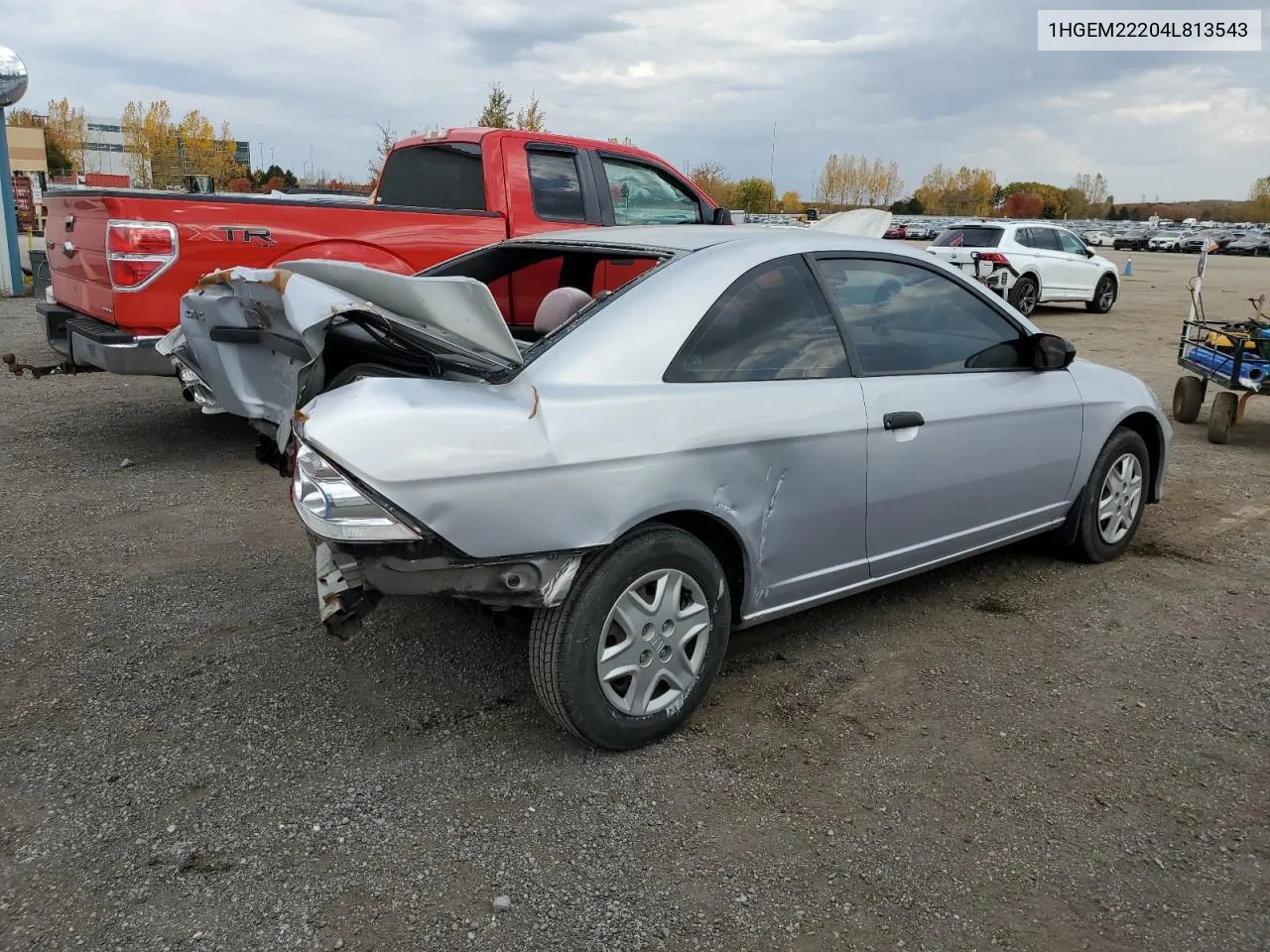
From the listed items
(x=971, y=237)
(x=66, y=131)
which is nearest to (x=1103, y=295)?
(x=971, y=237)

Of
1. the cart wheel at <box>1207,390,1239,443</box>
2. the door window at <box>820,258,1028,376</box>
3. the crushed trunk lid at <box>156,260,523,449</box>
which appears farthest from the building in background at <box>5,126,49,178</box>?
the door window at <box>820,258,1028,376</box>

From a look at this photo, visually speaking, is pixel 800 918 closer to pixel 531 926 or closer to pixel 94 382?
pixel 531 926

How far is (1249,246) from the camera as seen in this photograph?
5375 centimetres

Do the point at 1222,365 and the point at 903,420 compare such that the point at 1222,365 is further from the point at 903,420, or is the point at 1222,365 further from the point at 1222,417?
the point at 903,420

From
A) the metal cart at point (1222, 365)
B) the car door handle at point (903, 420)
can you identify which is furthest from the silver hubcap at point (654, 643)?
the metal cart at point (1222, 365)

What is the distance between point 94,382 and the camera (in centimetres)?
928

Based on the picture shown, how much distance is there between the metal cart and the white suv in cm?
795

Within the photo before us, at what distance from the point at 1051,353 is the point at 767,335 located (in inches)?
59.2

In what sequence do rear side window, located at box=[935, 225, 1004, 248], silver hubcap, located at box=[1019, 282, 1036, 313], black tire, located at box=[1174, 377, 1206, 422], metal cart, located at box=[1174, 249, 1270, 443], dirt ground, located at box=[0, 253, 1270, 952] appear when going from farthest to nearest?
silver hubcap, located at box=[1019, 282, 1036, 313]
rear side window, located at box=[935, 225, 1004, 248]
black tire, located at box=[1174, 377, 1206, 422]
metal cart, located at box=[1174, 249, 1270, 443]
dirt ground, located at box=[0, 253, 1270, 952]

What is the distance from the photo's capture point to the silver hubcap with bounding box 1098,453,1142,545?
4.72m

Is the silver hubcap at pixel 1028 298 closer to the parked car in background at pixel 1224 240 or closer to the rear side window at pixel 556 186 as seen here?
the rear side window at pixel 556 186

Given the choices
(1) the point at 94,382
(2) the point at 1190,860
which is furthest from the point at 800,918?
(1) the point at 94,382

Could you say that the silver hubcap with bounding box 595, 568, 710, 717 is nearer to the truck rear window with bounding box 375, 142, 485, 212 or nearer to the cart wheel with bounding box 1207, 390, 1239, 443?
the truck rear window with bounding box 375, 142, 485, 212

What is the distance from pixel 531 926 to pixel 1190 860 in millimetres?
1763
